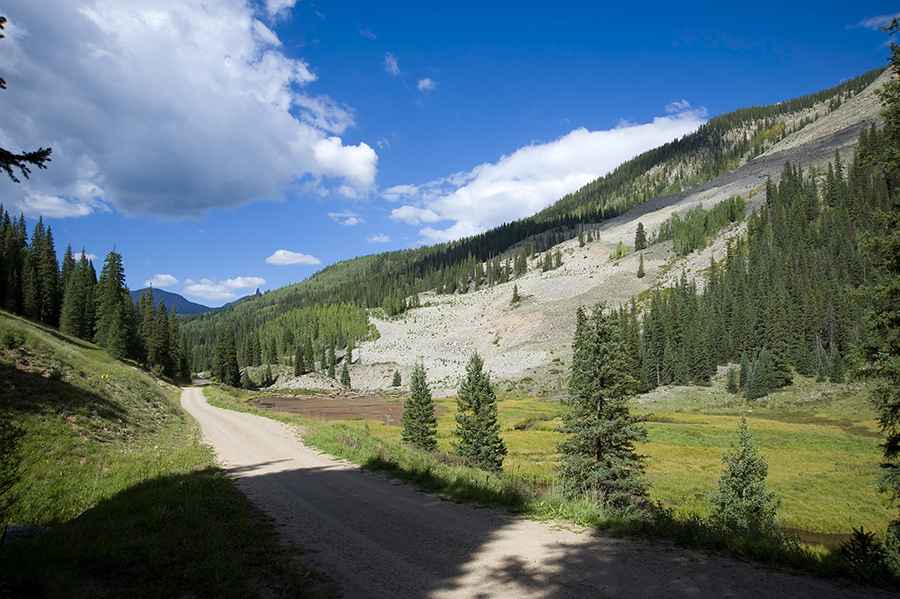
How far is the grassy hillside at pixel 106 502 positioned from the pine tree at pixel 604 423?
1856cm

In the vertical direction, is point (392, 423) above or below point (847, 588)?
below

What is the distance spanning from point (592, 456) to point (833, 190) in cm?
18811

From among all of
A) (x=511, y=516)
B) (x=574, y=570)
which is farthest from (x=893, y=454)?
(x=574, y=570)

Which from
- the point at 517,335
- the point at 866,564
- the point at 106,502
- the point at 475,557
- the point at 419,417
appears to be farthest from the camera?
the point at 517,335

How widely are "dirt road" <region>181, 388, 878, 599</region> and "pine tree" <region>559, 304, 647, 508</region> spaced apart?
15.0m

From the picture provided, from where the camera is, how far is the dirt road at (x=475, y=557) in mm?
6520

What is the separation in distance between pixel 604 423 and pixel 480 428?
15514 millimetres

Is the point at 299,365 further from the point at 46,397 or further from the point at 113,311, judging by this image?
the point at 46,397

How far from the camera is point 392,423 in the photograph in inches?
2830

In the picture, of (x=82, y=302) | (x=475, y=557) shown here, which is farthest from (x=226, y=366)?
(x=475, y=557)

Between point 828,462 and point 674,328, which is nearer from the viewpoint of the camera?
point 828,462

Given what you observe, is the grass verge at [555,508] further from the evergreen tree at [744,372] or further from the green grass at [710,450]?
the evergreen tree at [744,372]

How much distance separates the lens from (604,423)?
82.4ft

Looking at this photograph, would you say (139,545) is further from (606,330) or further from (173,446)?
(606,330)
